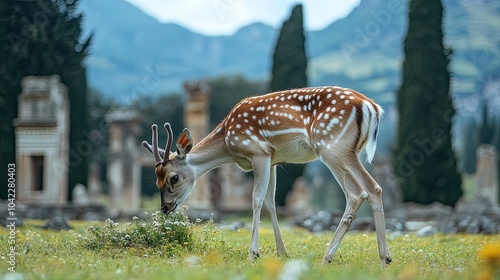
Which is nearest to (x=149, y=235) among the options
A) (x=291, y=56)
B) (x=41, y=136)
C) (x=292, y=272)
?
(x=292, y=272)

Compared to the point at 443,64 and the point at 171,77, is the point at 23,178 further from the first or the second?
the point at 171,77

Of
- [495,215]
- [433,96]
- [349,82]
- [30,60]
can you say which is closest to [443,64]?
[433,96]

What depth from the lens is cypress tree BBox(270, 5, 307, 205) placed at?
31234 millimetres

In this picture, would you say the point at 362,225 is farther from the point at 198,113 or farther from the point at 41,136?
the point at 198,113

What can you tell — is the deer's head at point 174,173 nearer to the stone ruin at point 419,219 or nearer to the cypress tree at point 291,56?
the stone ruin at point 419,219

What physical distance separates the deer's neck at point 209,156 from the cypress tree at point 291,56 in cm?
2082

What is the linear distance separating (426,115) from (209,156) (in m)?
20.8

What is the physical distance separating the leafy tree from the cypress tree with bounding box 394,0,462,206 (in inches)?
526

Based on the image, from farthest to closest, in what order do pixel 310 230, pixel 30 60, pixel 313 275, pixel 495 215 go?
pixel 30 60, pixel 495 215, pixel 310 230, pixel 313 275

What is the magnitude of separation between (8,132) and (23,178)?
5.89 ft

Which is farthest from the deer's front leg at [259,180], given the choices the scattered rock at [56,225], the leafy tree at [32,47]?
the leafy tree at [32,47]

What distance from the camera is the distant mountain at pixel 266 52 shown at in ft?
228

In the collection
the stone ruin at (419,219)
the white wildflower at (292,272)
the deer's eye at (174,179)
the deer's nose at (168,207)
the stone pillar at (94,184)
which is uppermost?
the white wildflower at (292,272)

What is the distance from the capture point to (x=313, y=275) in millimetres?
6586
